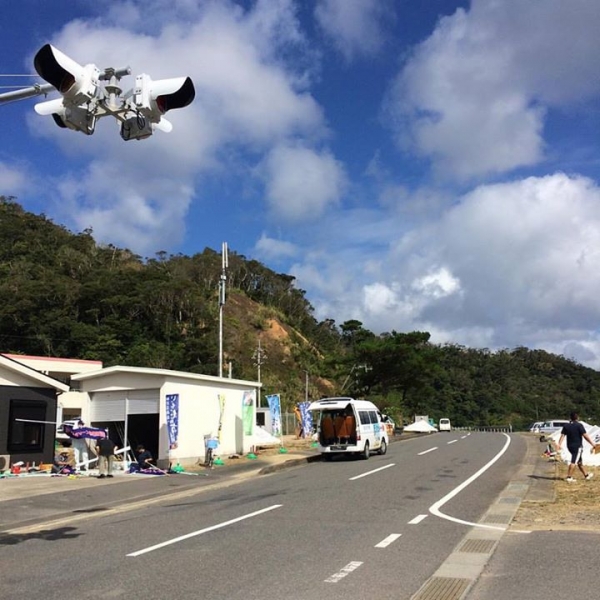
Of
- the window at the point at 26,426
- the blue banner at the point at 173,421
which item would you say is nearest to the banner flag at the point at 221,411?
the blue banner at the point at 173,421

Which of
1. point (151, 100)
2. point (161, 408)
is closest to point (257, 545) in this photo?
point (151, 100)

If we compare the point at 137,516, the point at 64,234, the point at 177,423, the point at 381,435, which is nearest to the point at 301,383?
the point at 64,234

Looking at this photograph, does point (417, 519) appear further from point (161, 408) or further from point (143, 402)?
point (143, 402)

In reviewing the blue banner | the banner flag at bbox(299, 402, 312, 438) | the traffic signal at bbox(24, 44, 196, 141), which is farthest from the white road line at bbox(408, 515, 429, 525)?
the banner flag at bbox(299, 402, 312, 438)

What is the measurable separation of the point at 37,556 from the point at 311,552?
3.61m

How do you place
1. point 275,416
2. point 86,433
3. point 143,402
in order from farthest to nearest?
point 275,416 → point 143,402 → point 86,433

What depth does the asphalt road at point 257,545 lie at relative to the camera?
6684mm

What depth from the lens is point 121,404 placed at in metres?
23.2

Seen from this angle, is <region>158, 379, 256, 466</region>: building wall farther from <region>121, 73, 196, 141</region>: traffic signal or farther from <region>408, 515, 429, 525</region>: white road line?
<region>121, 73, 196, 141</region>: traffic signal

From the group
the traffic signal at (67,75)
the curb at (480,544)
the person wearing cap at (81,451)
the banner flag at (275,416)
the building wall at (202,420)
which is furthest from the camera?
the banner flag at (275,416)

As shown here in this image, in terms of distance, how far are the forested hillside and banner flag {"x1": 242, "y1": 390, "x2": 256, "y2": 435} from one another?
31.6 m

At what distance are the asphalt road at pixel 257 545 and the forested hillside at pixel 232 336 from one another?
45.0m

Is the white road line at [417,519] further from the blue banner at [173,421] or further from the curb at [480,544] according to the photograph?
the blue banner at [173,421]

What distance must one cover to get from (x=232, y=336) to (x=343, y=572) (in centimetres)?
8144
